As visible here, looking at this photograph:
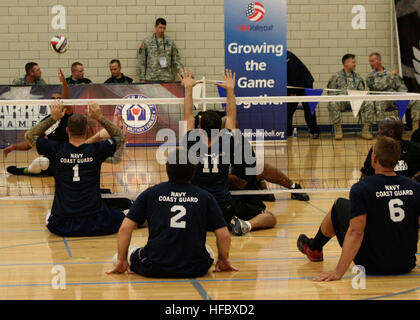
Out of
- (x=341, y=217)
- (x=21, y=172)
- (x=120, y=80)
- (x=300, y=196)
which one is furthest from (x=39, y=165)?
(x=341, y=217)

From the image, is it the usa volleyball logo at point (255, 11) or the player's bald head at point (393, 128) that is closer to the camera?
the player's bald head at point (393, 128)

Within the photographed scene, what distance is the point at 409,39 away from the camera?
1814cm

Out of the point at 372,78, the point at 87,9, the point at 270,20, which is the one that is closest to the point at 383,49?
the point at 372,78

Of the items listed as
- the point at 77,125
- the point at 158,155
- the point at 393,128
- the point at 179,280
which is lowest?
the point at 179,280

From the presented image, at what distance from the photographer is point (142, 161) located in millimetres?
13586

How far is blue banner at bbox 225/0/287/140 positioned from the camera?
586 inches

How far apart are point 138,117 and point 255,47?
10.2ft

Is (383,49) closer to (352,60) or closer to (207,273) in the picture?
(352,60)

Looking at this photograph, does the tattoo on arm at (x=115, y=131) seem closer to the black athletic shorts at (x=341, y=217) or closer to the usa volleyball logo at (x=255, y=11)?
the black athletic shorts at (x=341, y=217)

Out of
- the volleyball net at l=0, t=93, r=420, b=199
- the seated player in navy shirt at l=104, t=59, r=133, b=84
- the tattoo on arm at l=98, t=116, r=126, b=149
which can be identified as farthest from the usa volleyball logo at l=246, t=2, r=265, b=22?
the tattoo on arm at l=98, t=116, r=126, b=149

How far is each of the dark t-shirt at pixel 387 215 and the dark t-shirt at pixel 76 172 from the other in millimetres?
3234

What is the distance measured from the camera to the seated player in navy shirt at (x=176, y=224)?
18.5ft

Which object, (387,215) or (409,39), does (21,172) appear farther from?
(409,39)

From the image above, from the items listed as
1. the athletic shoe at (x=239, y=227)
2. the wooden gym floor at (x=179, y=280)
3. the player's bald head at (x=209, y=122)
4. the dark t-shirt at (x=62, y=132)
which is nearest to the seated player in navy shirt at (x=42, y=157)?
the dark t-shirt at (x=62, y=132)
